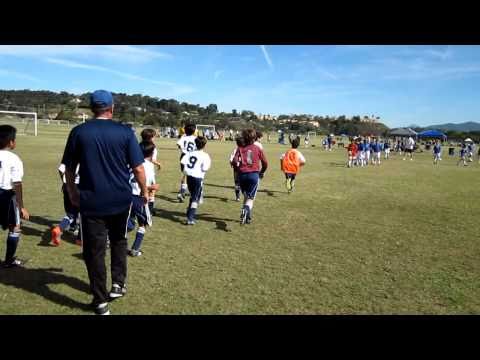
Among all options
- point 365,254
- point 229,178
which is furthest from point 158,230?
point 229,178

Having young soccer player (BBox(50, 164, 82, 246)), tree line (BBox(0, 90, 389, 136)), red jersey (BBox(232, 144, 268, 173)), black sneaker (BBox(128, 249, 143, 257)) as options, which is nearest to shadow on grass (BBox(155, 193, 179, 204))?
red jersey (BBox(232, 144, 268, 173))

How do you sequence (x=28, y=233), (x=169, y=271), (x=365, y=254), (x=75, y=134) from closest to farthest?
(x=75, y=134) < (x=169, y=271) < (x=365, y=254) < (x=28, y=233)

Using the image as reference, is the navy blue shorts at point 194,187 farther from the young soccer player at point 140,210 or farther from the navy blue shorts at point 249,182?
the young soccer player at point 140,210

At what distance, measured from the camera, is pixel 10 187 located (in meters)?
4.67

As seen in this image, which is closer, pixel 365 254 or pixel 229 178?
pixel 365 254

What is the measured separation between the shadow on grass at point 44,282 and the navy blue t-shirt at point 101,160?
4.03ft

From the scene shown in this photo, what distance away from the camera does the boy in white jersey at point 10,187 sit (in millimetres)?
4578

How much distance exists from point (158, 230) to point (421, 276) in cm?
474

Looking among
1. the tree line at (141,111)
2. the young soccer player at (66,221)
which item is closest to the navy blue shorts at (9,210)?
the young soccer player at (66,221)

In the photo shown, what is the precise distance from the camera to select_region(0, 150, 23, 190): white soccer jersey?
15.0 ft

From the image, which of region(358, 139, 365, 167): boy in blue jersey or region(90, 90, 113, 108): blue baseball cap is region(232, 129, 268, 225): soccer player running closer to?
region(90, 90, 113, 108): blue baseball cap

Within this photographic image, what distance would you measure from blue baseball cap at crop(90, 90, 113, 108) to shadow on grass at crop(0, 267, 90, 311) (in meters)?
2.22
